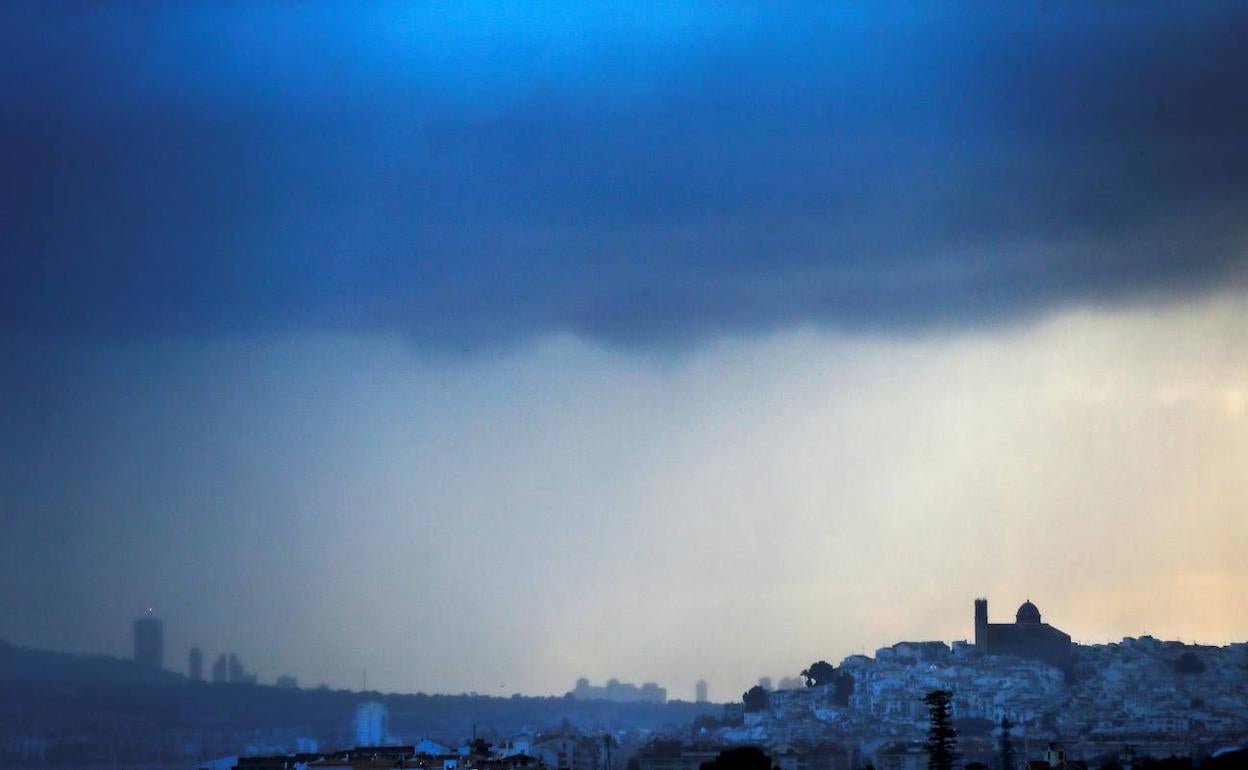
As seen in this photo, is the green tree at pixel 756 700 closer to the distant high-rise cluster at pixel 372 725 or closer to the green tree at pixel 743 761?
the distant high-rise cluster at pixel 372 725

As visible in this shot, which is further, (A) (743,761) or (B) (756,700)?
(B) (756,700)

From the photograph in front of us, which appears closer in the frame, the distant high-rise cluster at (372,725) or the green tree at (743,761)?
the green tree at (743,761)

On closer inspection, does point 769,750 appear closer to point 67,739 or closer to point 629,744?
point 629,744

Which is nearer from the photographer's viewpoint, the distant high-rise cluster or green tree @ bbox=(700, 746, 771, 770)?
green tree @ bbox=(700, 746, 771, 770)

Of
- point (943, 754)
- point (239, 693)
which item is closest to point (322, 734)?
point (239, 693)

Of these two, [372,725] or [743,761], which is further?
[372,725]

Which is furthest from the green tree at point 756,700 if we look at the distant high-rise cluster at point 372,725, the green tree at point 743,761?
the green tree at point 743,761

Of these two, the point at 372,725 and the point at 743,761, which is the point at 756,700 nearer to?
the point at 372,725

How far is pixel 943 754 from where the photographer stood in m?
82.9

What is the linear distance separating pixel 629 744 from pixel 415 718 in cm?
1449

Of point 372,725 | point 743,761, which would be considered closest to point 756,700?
point 372,725

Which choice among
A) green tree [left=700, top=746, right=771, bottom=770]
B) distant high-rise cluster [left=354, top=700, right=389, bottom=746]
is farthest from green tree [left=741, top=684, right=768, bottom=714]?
green tree [left=700, top=746, right=771, bottom=770]

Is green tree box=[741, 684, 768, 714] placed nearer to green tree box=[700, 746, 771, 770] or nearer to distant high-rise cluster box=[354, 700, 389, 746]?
distant high-rise cluster box=[354, 700, 389, 746]

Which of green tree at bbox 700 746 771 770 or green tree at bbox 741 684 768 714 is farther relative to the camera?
green tree at bbox 741 684 768 714
